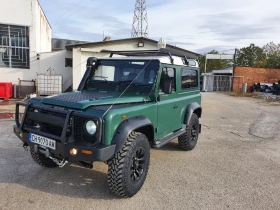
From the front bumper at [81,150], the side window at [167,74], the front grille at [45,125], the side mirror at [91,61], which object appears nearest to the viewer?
the front bumper at [81,150]

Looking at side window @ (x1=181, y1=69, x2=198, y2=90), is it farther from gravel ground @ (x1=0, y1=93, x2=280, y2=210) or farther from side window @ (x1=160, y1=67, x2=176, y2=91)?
gravel ground @ (x1=0, y1=93, x2=280, y2=210)

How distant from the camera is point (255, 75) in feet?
→ 88.9

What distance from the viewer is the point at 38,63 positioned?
14508mm

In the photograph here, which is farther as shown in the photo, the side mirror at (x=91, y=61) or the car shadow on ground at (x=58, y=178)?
the side mirror at (x=91, y=61)

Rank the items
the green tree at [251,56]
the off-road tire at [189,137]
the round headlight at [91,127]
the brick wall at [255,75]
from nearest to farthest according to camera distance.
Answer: the round headlight at [91,127], the off-road tire at [189,137], the brick wall at [255,75], the green tree at [251,56]

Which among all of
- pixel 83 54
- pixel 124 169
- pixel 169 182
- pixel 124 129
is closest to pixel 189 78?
pixel 169 182

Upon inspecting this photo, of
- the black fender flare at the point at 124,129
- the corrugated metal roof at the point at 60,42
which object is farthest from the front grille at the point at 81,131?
the corrugated metal roof at the point at 60,42

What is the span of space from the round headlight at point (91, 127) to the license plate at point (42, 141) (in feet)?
1.66

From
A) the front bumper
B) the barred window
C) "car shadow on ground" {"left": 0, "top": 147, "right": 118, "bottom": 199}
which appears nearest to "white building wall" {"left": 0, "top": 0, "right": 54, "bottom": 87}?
the barred window

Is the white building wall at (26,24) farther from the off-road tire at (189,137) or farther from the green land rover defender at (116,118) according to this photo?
the off-road tire at (189,137)

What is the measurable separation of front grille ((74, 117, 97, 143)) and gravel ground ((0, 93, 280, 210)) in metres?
0.89

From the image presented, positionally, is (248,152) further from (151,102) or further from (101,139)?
(101,139)

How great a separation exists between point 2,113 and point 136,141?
794cm

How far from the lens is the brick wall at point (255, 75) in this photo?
2645cm
